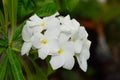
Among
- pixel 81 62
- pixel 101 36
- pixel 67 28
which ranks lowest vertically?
pixel 101 36

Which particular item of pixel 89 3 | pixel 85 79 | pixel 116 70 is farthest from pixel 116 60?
pixel 89 3

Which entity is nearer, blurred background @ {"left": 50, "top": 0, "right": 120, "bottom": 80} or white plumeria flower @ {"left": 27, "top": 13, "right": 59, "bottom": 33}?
white plumeria flower @ {"left": 27, "top": 13, "right": 59, "bottom": 33}

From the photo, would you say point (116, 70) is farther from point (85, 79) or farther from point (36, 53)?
point (36, 53)

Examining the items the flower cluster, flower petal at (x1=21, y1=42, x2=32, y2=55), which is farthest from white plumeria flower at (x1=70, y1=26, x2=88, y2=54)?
flower petal at (x1=21, y1=42, x2=32, y2=55)

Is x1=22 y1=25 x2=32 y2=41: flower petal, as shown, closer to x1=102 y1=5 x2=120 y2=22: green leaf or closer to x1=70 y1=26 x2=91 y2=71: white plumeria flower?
x1=70 y1=26 x2=91 y2=71: white plumeria flower

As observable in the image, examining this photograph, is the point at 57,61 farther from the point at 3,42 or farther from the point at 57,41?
the point at 3,42

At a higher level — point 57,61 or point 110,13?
point 110,13

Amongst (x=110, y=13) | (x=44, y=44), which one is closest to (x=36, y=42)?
(x=44, y=44)
